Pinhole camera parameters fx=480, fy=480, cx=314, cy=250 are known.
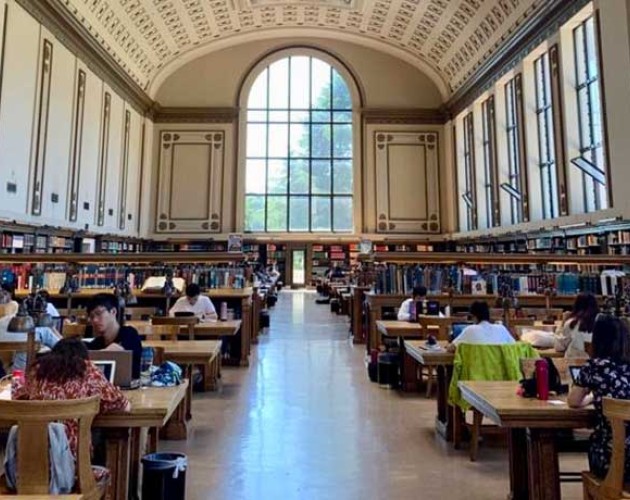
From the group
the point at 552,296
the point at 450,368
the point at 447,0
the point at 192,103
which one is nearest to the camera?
the point at 450,368

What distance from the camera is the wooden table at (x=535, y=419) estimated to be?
186 cm

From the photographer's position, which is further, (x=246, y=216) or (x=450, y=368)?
(x=246, y=216)

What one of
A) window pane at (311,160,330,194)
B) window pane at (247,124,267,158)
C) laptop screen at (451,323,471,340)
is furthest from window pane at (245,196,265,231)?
laptop screen at (451,323,471,340)

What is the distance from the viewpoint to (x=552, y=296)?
559cm

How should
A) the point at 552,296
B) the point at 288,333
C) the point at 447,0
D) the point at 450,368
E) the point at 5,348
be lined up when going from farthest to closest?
the point at 447,0 < the point at 288,333 < the point at 552,296 < the point at 450,368 < the point at 5,348

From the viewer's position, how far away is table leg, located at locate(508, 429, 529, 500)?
238cm

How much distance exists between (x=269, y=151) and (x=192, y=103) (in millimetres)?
3153

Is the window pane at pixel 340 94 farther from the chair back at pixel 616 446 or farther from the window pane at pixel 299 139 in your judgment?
the chair back at pixel 616 446

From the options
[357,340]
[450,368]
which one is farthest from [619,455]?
[357,340]

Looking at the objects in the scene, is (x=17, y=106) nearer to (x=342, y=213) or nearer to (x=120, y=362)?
(x=120, y=362)

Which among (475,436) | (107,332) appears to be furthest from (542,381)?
(107,332)

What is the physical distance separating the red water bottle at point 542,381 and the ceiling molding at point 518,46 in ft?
29.3

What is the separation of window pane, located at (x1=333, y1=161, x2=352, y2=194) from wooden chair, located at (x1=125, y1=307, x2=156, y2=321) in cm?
1345

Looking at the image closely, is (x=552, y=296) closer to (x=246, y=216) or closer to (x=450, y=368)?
(x=450, y=368)
